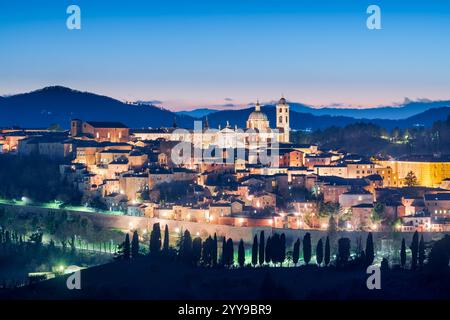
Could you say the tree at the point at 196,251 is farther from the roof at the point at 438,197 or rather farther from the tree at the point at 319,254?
the roof at the point at 438,197

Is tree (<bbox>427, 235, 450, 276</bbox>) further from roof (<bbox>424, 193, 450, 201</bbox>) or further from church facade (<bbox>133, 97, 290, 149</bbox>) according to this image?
church facade (<bbox>133, 97, 290, 149</bbox>)

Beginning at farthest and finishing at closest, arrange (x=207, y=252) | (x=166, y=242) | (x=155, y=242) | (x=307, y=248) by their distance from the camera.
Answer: (x=155, y=242)
(x=166, y=242)
(x=307, y=248)
(x=207, y=252)

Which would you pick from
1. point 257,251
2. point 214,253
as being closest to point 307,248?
point 257,251

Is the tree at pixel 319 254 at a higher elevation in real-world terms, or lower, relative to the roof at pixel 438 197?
lower

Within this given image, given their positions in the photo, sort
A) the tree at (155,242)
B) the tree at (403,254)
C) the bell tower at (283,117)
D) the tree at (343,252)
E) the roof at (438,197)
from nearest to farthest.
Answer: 1. the tree at (403,254)
2. the tree at (343,252)
3. the tree at (155,242)
4. the roof at (438,197)
5. the bell tower at (283,117)

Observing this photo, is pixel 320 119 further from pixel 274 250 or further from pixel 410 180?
pixel 274 250

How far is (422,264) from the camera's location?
29.2 metres

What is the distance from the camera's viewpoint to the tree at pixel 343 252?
97.1 ft

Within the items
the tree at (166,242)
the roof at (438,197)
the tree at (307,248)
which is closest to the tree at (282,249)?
the tree at (307,248)

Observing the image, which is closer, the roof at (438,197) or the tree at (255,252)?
the tree at (255,252)

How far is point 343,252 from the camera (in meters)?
29.8

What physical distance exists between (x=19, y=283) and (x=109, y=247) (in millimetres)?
3991

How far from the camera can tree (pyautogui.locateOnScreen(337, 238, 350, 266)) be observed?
97.1 feet

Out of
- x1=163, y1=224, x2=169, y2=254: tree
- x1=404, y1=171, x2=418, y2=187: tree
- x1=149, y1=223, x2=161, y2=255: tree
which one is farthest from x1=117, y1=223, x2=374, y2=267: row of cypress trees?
x1=404, y1=171, x2=418, y2=187: tree
